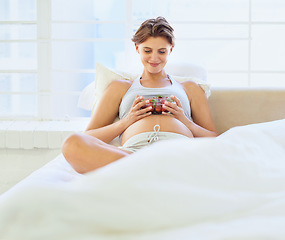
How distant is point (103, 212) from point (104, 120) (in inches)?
53.8

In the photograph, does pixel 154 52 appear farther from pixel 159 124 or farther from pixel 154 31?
pixel 159 124

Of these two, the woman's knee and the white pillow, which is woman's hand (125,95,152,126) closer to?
the white pillow

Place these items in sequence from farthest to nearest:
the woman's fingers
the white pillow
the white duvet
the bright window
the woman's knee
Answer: the bright window
the white pillow
the woman's fingers
the woman's knee
the white duvet

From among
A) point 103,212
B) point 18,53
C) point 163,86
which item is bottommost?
point 103,212

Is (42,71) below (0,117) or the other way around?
the other way around

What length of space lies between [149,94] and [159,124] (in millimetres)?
248

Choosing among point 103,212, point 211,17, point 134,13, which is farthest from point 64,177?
point 211,17

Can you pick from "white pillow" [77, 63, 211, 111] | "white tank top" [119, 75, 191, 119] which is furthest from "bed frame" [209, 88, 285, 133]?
"white tank top" [119, 75, 191, 119]

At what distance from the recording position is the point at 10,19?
3287mm

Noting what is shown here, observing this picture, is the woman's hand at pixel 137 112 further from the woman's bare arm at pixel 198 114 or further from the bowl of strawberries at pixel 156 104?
the woman's bare arm at pixel 198 114

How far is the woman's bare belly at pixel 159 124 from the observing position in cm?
202

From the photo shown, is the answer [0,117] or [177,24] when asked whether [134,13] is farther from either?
[0,117]

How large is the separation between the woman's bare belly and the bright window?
124 centimetres

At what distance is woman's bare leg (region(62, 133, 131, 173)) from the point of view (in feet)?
5.34
